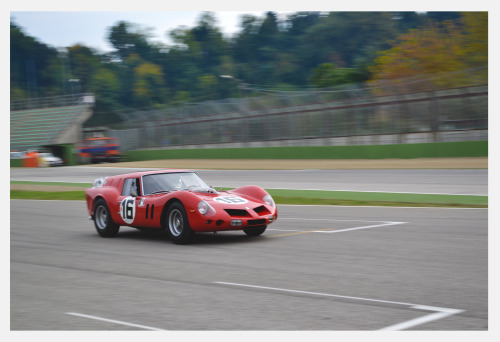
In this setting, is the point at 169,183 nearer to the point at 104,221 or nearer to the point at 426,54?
the point at 104,221

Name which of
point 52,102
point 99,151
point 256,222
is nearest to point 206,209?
point 256,222

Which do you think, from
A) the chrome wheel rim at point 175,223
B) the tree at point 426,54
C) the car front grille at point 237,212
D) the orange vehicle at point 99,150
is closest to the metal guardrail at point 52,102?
the orange vehicle at point 99,150

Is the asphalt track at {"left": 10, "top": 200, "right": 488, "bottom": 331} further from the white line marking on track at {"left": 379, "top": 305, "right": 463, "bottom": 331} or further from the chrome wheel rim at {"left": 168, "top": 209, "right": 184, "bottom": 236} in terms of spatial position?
the chrome wheel rim at {"left": 168, "top": 209, "right": 184, "bottom": 236}

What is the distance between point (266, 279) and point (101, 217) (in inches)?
213

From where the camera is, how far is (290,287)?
6.77 metres

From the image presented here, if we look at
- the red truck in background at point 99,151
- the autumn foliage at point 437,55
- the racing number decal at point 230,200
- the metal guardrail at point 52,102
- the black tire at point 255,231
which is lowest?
the red truck in background at point 99,151

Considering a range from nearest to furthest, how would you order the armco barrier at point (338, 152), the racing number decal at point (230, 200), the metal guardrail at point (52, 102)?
1. the racing number decal at point (230, 200)
2. the armco barrier at point (338, 152)
3. the metal guardrail at point (52, 102)

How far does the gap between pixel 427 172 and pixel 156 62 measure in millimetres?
82743

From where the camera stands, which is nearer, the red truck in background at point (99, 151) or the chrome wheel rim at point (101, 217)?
the chrome wheel rim at point (101, 217)

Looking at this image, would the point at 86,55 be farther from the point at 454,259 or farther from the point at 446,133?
Result: the point at 454,259

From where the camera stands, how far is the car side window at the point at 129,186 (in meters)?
11.1

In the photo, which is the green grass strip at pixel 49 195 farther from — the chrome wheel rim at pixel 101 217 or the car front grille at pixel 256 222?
the car front grille at pixel 256 222

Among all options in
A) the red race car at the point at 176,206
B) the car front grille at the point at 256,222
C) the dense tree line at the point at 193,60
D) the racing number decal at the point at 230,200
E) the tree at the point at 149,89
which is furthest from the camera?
the tree at the point at 149,89

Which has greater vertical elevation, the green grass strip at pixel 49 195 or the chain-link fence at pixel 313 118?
the chain-link fence at pixel 313 118
